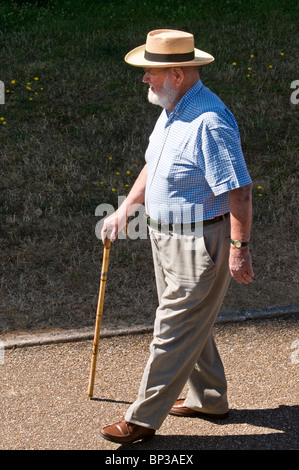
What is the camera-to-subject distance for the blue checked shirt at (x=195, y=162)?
11.1 feet

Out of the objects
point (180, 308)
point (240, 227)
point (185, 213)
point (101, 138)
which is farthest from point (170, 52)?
point (101, 138)

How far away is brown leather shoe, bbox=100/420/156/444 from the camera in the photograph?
385cm

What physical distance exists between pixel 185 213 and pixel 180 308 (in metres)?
0.48

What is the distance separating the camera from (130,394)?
438 cm

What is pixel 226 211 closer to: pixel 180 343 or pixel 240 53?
pixel 180 343

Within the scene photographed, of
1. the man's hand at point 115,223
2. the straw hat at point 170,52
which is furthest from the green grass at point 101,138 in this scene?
the straw hat at point 170,52

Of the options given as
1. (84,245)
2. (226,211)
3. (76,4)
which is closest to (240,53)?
(76,4)

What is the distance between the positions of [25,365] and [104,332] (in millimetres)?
606

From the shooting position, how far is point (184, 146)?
3480 mm

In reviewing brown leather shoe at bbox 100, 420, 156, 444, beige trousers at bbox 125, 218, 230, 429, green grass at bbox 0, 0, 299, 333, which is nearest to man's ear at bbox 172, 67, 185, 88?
beige trousers at bbox 125, 218, 230, 429

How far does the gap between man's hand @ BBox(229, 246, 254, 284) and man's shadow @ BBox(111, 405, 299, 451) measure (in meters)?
0.97

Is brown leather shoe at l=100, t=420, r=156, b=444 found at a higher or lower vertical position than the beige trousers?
lower

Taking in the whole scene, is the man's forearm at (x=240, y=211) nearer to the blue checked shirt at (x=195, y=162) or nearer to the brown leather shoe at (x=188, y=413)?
the blue checked shirt at (x=195, y=162)

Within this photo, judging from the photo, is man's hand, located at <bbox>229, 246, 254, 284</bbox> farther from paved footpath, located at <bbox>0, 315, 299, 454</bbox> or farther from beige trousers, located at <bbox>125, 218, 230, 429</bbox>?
paved footpath, located at <bbox>0, 315, 299, 454</bbox>
